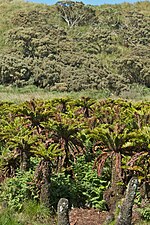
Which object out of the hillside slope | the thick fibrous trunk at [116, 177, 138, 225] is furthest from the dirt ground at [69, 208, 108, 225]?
the hillside slope

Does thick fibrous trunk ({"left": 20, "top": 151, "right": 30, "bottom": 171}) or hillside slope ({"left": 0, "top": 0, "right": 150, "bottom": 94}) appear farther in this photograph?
hillside slope ({"left": 0, "top": 0, "right": 150, "bottom": 94})

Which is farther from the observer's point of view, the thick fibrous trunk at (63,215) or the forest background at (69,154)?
the forest background at (69,154)

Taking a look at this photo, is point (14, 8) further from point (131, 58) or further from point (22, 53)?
point (131, 58)

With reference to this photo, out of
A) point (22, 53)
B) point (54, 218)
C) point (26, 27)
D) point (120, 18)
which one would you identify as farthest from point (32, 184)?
point (120, 18)

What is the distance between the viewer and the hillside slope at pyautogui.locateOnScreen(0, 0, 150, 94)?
26281mm

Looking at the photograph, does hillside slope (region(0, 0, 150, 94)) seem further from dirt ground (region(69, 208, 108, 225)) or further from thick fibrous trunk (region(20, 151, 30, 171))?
dirt ground (region(69, 208, 108, 225))

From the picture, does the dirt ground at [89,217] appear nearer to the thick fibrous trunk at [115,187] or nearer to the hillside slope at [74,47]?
the thick fibrous trunk at [115,187]

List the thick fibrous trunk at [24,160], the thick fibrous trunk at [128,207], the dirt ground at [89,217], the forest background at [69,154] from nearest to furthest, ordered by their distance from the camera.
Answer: the thick fibrous trunk at [128,207] < the dirt ground at [89,217] < the forest background at [69,154] < the thick fibrous trunk at [24,160]

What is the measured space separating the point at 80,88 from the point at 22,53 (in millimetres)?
6964

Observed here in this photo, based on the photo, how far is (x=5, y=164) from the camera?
5930mm

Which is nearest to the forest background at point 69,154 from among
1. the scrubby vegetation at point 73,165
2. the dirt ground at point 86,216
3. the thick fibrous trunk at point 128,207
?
the scrubby vegetation at point 73,165

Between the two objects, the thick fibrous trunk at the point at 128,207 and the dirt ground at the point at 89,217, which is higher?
the thick fibrous trunk at the point at 128,207

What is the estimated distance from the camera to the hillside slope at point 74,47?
2628 centimetres

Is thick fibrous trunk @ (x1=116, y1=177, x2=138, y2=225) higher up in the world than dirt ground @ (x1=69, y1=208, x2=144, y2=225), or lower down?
higher up
